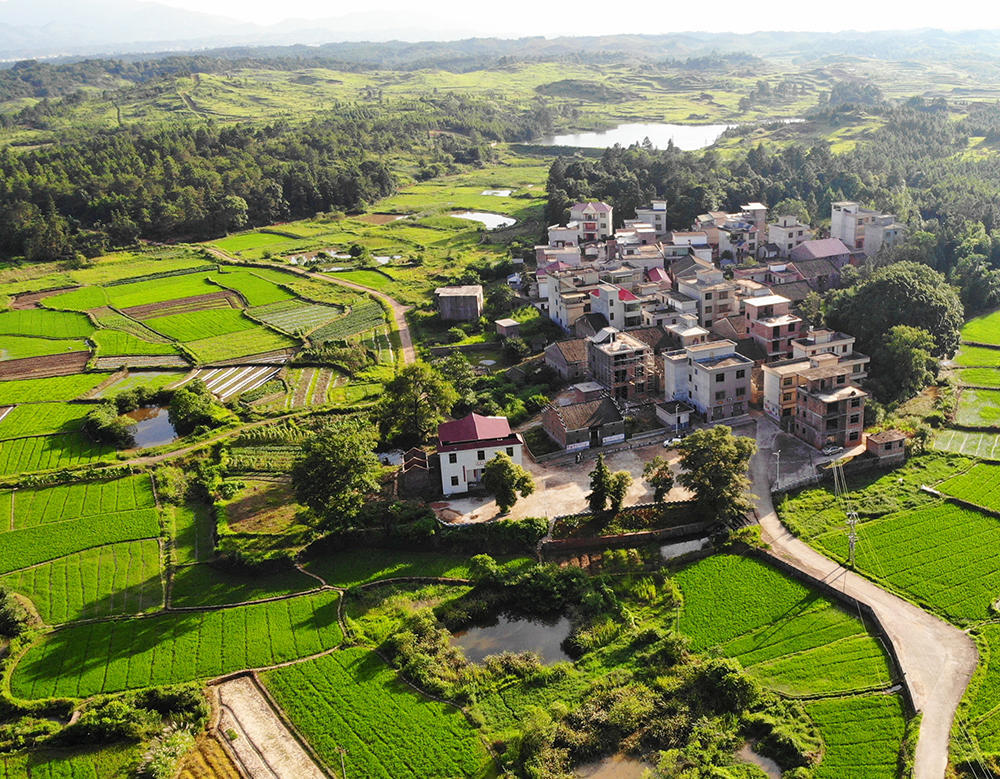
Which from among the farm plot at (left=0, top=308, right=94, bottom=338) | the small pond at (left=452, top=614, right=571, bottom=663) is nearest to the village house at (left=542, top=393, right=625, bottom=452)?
the small pond at (left=452, top=614, right=571, bottom=663)

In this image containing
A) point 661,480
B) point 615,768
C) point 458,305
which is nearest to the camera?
point 615,768

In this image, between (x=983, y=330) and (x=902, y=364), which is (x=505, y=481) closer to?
(x=902, y=364)

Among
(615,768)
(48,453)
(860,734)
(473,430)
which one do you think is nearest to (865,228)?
(473,430)

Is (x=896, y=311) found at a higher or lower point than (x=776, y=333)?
higher

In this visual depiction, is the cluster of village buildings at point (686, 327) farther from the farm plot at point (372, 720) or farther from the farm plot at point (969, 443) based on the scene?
the farm plot at point (372, 720)

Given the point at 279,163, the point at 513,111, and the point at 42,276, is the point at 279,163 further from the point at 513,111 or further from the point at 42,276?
the point at 513,111

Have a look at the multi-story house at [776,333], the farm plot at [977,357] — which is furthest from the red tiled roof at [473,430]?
the farm plot at [977,357]

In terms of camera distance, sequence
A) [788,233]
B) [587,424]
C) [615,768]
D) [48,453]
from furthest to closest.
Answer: [788,233]
[48,453]
[587,424]
[615,768]
